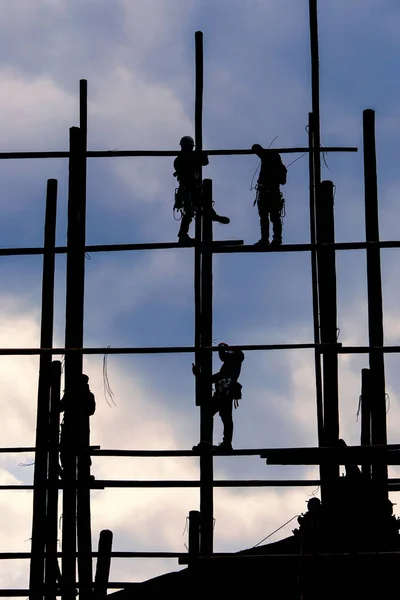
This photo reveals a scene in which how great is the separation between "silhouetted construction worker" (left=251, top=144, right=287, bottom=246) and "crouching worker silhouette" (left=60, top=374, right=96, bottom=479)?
2.83 meters

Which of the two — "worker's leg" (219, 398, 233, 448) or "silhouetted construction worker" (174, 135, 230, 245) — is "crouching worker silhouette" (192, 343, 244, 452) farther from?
"silhouetted construction worker" (174, 135, 230, 245)

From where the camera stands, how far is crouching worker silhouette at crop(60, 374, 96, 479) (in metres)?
18.2

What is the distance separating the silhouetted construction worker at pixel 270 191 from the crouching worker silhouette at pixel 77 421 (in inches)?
111

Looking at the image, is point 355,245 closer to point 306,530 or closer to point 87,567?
point 306,530

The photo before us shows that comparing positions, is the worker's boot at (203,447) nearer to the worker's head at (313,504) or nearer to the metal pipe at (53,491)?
the worker's head at (313,504)

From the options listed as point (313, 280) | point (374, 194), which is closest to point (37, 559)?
point (313, 280)

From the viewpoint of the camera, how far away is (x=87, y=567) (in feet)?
58.5

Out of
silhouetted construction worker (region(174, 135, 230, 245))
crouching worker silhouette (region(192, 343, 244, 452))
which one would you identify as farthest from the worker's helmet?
crouching worker silhouette (region(192, 343, 244, 452))

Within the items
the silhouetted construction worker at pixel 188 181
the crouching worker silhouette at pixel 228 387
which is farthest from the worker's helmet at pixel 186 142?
the crouching worker silhouette at pixel 228 387

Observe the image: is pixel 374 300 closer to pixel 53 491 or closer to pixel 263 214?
pixel 263 214

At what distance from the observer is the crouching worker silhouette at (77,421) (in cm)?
1816

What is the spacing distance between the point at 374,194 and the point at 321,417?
114 inches

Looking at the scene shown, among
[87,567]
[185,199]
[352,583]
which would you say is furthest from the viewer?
[185,199]

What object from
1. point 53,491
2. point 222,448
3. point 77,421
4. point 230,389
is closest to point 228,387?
point 230,389
